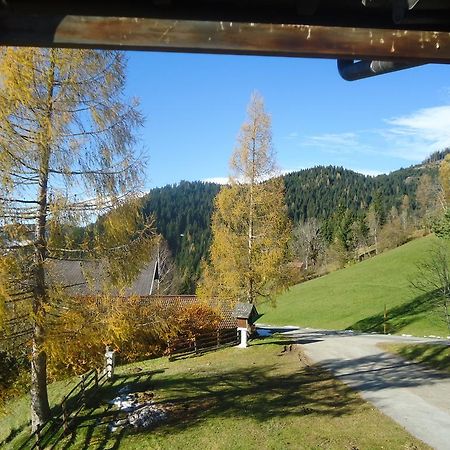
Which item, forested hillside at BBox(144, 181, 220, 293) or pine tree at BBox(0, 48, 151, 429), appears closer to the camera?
pine tree at BBox(0, 48, 151, 429)

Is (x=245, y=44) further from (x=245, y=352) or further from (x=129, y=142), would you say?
(x=245, y=352)

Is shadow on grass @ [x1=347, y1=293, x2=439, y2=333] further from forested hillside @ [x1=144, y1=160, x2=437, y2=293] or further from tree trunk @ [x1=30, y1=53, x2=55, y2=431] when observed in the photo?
forested hillside @ [x1=144, y1=160, x2=437, y2=293]

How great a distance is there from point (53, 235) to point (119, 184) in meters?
1.85

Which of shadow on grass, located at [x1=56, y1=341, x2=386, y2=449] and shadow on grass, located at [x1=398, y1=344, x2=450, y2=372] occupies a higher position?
shadow on grass, located at [x1=56, y1=341, x2=386, y2=449]

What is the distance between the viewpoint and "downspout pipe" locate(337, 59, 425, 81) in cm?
343

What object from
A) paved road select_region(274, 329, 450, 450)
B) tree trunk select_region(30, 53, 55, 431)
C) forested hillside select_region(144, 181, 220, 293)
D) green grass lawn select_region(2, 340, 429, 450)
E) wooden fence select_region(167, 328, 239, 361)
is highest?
forested hillside select_region(144, 181, 220, 293)

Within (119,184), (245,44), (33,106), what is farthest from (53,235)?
(245,44)

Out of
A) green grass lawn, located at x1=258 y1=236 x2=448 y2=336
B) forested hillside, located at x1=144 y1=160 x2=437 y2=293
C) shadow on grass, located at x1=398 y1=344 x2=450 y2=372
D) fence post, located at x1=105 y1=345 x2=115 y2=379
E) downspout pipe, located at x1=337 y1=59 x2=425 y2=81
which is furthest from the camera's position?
forested hillside, located at x1=144 y1=160 x2=437 y2=293

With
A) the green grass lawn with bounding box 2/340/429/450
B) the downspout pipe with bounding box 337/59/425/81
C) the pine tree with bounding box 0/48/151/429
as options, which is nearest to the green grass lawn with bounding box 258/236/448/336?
the green grass lawn with bounding box 2/340/429/450

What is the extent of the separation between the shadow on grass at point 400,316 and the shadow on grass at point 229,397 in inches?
619

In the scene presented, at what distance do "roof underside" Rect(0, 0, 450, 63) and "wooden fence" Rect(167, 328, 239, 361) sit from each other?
18.9 metres

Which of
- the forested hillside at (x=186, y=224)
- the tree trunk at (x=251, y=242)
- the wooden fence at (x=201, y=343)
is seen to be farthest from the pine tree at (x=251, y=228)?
the forested hillside at (x=186, y=224)

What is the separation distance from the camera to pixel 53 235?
9.92 meters

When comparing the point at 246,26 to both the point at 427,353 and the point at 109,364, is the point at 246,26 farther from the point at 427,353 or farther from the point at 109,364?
the point at 427,353
